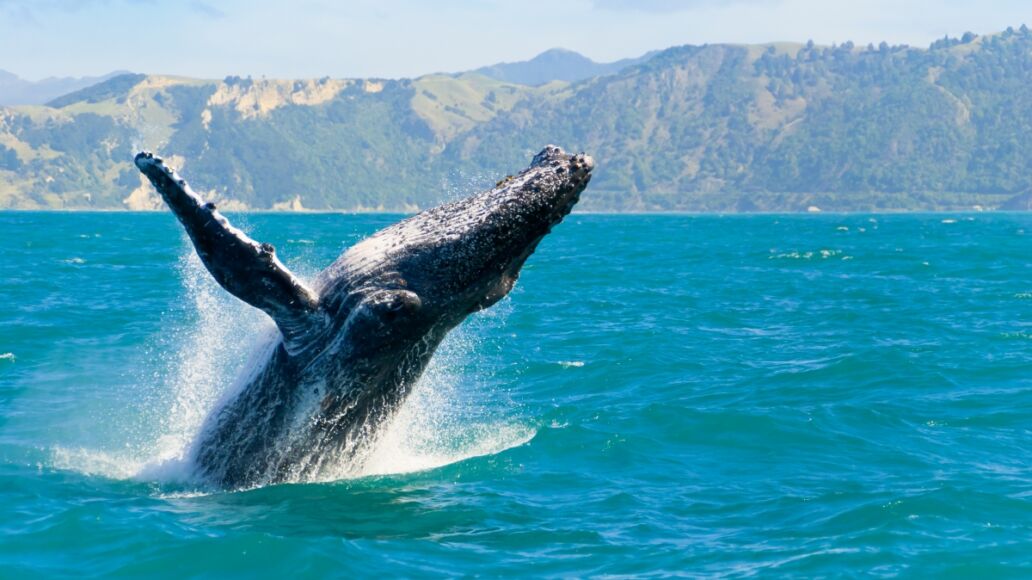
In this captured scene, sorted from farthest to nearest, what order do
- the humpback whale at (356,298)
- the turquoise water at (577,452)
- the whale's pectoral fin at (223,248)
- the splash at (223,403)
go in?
the splash at (223,403), the turquoise water at (577,452), the humpback whale at (356,298), the whale's pectoral fin at (223,248)

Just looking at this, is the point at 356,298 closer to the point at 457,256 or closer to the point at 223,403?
the point at 457,256

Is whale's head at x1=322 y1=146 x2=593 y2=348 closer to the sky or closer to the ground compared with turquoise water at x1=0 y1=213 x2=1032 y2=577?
closer to the sky

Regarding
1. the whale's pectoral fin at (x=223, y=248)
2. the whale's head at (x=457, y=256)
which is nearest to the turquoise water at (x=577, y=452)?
the whale's head at (x=457, y=256)

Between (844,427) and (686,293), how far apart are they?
18240 millimetres

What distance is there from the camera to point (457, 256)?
9492mm

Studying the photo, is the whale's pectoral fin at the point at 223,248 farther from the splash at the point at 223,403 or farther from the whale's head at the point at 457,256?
the splash at the point at 223,403

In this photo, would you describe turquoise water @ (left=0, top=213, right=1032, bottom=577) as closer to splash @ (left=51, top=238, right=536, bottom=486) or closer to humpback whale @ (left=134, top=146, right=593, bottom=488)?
splash @ (left=51, top=238, right=536, bottom=486)

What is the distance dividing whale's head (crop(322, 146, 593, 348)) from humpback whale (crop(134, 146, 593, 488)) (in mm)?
11

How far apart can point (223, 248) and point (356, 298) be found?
3.75ft

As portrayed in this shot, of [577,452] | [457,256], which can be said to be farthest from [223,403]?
[577,452]

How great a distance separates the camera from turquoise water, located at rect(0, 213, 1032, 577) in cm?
934

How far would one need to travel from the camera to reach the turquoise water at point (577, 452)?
9.34 meters

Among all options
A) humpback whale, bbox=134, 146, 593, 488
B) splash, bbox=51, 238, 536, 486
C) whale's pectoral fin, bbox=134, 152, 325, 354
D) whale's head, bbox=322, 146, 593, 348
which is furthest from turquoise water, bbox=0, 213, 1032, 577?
whale's pectoral fin, bbox=134, 152, 325, 354

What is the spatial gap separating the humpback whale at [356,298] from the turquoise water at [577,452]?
0.52 metres
